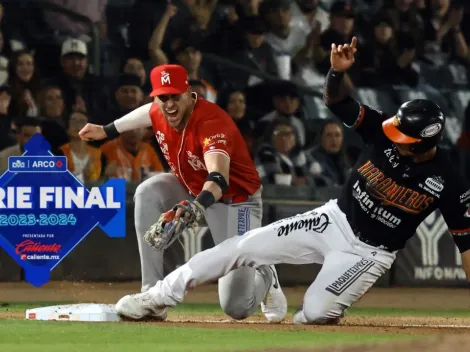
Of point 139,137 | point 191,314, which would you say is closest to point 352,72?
point 139,137

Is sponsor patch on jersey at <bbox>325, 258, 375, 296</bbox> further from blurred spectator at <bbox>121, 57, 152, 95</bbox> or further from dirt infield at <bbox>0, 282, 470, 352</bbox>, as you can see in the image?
blurred spectator at <bbox>121, 57, 152, 95</bbox>

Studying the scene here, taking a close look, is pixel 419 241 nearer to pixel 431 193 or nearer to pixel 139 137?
pixel 139 137

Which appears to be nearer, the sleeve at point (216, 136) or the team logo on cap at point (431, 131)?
the team logo on cap at point (431, 131)

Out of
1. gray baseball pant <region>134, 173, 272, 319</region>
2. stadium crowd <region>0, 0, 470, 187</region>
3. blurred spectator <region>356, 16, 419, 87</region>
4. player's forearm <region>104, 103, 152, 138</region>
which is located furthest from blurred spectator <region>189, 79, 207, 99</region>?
gray baseball pant <region>134, 173, 272, 319</region>

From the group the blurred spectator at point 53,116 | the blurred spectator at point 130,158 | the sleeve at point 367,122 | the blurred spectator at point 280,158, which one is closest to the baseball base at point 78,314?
the sleeve at point 367,122

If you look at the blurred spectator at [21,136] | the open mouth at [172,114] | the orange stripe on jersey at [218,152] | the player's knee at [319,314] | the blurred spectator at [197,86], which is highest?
the open mouth at [172,114]

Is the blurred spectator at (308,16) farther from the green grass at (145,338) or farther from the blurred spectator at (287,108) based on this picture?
the green grass at (145,338)

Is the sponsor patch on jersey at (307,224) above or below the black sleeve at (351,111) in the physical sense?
below

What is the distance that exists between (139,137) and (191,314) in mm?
3157

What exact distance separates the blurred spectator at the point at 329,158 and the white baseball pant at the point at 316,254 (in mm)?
4937

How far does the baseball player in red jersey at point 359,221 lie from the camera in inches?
240

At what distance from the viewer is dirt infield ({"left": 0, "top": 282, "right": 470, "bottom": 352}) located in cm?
596

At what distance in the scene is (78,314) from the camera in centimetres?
646
